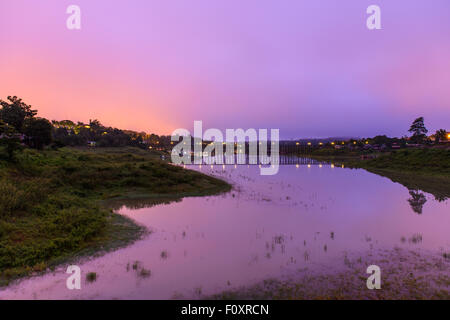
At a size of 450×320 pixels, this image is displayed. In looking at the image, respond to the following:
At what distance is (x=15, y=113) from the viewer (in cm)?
3991

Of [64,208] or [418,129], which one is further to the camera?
[418,129]

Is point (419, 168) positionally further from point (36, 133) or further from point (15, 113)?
point (15, 113)

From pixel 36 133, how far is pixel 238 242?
4180cm

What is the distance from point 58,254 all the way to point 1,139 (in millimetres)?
18772

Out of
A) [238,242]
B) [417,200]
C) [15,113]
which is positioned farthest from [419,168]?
[15,113]

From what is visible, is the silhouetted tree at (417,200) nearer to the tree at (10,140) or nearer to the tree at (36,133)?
the tree at (10,140)

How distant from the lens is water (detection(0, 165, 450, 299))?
26.5 ft

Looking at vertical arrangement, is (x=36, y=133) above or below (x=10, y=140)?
above

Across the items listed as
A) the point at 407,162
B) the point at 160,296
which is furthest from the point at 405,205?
the point at 407,162

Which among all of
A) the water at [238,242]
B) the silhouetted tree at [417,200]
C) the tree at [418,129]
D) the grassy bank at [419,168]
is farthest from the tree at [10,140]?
the tree at [418,129]

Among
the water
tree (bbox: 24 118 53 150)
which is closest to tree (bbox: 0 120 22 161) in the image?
the water

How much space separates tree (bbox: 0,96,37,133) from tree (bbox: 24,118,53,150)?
1.58m

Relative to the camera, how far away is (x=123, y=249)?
36.3ft
